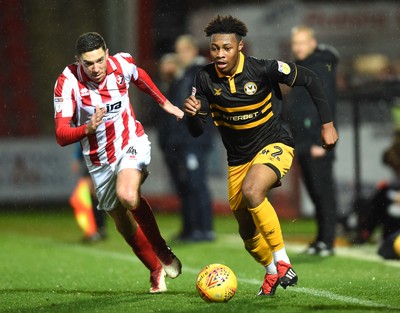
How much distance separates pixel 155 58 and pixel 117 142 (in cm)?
1003

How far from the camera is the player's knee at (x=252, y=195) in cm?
811

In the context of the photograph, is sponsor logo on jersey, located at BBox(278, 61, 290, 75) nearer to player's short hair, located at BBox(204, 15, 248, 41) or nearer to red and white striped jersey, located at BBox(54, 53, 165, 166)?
player's short hair, located at BBox(204, 15, 248, 41)

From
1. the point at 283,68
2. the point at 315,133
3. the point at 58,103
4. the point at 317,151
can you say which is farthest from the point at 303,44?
the point at 58,103

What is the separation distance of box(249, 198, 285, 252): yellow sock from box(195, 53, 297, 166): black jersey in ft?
1.89

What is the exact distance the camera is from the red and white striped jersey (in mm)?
8797

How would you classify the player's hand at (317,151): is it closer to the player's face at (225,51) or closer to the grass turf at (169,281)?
the grass turf at (169,281)

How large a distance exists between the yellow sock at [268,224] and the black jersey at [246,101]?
578 mm

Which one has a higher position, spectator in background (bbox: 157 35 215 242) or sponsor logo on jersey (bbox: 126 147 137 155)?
sponsor logo on jersey (bbox: 126 147 137 155)

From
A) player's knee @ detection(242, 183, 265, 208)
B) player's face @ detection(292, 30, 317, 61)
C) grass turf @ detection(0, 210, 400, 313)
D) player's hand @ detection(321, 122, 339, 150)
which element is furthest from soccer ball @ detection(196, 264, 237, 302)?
player's face @ detection(292, 30, 317, 61)

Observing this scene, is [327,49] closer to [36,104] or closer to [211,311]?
[211,311]

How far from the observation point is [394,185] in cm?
1290

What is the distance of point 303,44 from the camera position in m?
11.9

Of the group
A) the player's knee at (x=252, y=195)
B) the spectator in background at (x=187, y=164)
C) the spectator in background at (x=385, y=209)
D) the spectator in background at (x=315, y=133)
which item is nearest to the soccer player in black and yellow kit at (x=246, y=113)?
the player's knee at (x=252, y=195)

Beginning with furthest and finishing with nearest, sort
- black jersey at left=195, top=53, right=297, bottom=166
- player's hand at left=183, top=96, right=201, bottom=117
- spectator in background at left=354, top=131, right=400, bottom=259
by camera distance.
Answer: spectator in background at left=354, top=131, right=400, bottom=259 → black jersey at left=195, top=53, right=297, bottom=166 → player's hand at left=183, top=96, right=201, bottom=117
